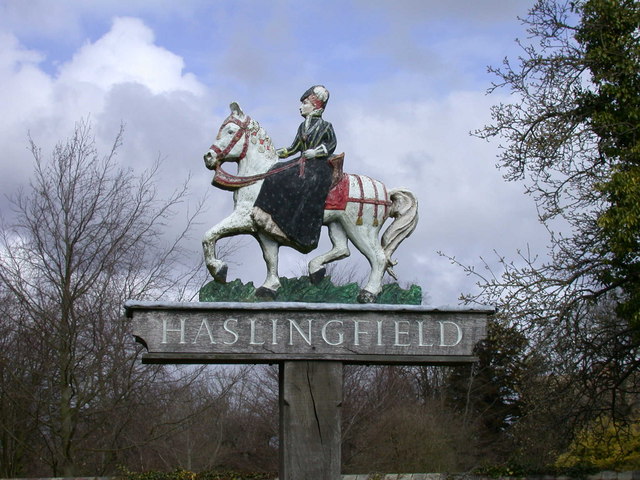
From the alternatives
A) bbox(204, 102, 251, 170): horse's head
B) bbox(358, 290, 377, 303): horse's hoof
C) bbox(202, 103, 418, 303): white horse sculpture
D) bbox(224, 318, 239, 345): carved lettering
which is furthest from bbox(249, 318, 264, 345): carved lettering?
bbox(204, 102, 251, 170): horse's head

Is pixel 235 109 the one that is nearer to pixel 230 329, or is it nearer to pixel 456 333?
pixel 230 329

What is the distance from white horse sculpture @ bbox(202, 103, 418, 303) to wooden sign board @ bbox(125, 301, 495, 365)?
30.2 inches

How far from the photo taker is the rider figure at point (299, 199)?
9414 millimetres

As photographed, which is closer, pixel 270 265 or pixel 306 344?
pixel 306 344

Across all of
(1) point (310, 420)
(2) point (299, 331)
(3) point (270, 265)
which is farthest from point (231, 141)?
(1) point (310, 420)

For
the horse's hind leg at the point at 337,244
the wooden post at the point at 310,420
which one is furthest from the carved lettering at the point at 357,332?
the horse's hind leg at the point at 337,244

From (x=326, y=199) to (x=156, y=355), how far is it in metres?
2.45

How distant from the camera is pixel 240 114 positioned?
973cm

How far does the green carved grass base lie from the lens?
8.99m

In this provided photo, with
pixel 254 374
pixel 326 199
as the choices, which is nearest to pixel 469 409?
pixel 254 374

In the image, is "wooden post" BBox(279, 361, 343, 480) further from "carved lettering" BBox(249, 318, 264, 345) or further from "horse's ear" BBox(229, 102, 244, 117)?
"horse's ear" BBox(229, 102, 244, 117)

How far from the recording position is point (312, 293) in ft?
29.6

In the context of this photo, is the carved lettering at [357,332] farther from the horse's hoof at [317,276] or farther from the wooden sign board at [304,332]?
the horse's hoof at [317,276]

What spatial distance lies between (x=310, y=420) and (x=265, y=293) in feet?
4.45
